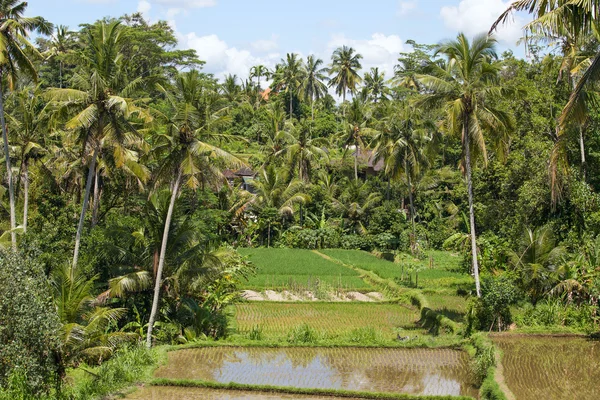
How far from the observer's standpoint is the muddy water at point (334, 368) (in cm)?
1358

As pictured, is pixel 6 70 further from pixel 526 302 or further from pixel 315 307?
pixel 526 302

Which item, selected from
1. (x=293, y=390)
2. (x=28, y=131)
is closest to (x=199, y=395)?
(x=293, y=390)

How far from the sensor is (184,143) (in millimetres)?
16906

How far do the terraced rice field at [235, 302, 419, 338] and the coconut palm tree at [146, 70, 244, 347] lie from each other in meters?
3.65

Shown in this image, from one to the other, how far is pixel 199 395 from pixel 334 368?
3239mm

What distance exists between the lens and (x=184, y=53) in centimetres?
4812

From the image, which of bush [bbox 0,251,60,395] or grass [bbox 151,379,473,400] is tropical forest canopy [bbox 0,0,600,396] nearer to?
bush [bbox 0,251,60,395]

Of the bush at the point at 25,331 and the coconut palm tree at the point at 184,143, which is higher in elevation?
the coconut palm tree at the point at 184,143

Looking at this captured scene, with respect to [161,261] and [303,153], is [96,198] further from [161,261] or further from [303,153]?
[303,153]

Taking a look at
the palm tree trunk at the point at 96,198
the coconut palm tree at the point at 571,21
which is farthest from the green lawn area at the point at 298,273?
the coconut palm tree at the point at 571,21

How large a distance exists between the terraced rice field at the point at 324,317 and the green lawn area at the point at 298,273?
2399mm

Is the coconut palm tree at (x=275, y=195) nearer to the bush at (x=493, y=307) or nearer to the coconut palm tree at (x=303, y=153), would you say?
the coconut palm tree at (x=303, y=153)

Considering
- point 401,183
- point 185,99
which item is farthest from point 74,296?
point 401,183

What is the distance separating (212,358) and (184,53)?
35800 millimetres
